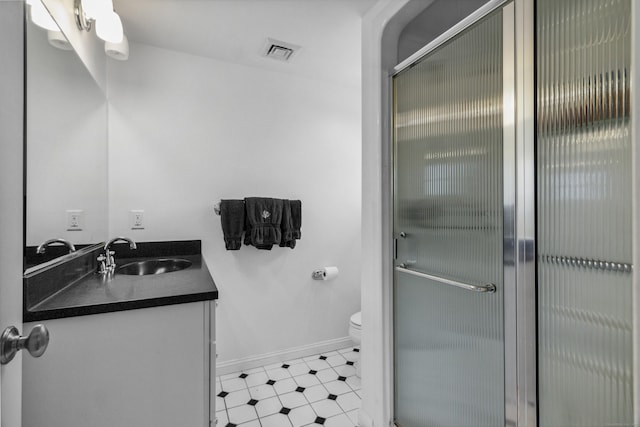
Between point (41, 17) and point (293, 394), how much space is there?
2.24m

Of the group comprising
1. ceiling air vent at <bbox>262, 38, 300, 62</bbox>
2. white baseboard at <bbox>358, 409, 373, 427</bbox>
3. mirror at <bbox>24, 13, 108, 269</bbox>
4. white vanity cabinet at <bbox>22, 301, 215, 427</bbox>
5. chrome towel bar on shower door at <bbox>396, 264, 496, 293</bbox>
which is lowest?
white baseboard at <bbox>358, 409, 373, 427</bbox>

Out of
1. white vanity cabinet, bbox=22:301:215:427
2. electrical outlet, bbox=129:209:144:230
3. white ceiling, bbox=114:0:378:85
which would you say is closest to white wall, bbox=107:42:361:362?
electrical outlet, bbox=129:209:144:230

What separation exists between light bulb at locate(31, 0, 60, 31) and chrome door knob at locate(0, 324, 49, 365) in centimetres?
108

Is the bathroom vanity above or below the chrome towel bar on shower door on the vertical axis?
below

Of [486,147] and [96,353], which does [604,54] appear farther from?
[96,353]

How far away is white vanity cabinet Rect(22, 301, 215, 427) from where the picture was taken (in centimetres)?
111

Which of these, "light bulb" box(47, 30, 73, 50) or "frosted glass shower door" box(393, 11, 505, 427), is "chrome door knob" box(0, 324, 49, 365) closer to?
"light bulb" box(47, 30, 73, 50)

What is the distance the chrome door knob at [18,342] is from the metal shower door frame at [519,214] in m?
1.29

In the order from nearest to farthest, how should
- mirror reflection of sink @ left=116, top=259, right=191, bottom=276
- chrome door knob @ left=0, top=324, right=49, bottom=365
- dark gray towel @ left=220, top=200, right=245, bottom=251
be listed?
chrome door knob @ left=0, top=324, right=49, bottom=365
mirror reflection of sink @ left=116, top=259, right=191, bottom=276
dark gray towel @ left=220, top=200, right=245, bottom=251

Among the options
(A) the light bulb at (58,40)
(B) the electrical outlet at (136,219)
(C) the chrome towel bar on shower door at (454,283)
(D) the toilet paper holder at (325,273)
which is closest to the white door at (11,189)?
(A) the light bulb at (58,40)

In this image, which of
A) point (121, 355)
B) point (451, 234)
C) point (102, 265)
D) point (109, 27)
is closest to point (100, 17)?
point (109, 27)

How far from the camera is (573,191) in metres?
0.93

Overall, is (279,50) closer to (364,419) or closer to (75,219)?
(75,219)

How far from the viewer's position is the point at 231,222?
226 centimetres
